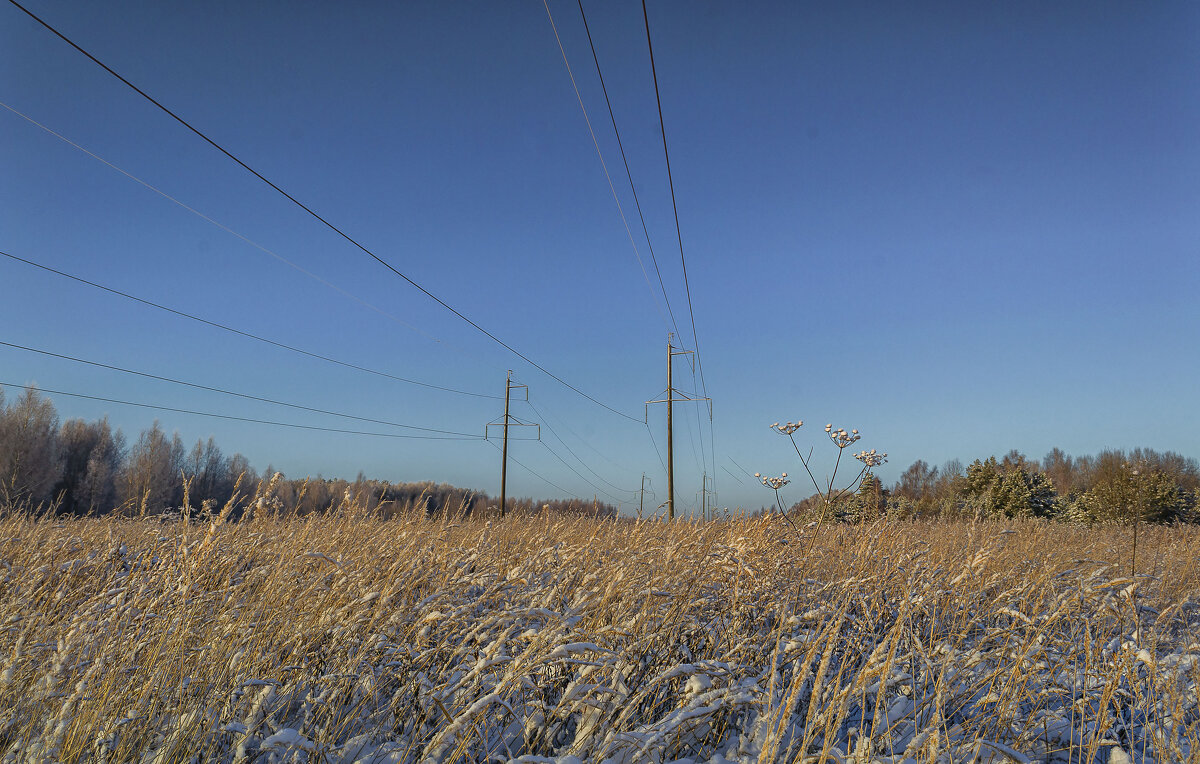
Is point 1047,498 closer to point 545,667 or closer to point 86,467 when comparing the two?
point 545,667

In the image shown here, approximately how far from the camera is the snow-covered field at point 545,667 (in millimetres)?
1791

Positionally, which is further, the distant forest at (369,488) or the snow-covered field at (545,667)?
the distant forest at (369,488)

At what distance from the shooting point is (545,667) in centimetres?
230

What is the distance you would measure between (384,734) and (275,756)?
0.37m

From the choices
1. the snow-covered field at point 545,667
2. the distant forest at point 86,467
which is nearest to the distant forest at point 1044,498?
the snow-covered field at point 545,667

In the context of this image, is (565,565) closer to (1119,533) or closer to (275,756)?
(275,756)

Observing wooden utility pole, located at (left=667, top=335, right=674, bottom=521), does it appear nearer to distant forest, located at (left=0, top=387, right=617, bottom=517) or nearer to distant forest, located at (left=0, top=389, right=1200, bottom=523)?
distant forest, located at (left=0, top=389, right=1200, bottom=523)

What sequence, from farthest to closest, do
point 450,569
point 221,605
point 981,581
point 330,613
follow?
point 981,581, point 450,569, point 221,605, point 330,613

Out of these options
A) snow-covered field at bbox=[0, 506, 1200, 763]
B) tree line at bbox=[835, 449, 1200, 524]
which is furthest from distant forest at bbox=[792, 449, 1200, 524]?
snow-covered field at bbox=[0, 506, 1200, 763]

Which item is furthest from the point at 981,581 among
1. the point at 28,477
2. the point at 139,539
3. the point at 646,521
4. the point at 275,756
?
the point at 28,477

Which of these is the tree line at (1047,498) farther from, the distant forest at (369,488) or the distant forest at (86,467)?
the distant forest at (86,467)

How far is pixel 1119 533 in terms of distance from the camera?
12.7 m

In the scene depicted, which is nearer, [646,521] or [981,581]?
[981,581]

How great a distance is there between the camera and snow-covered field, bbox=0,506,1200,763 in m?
1.79
